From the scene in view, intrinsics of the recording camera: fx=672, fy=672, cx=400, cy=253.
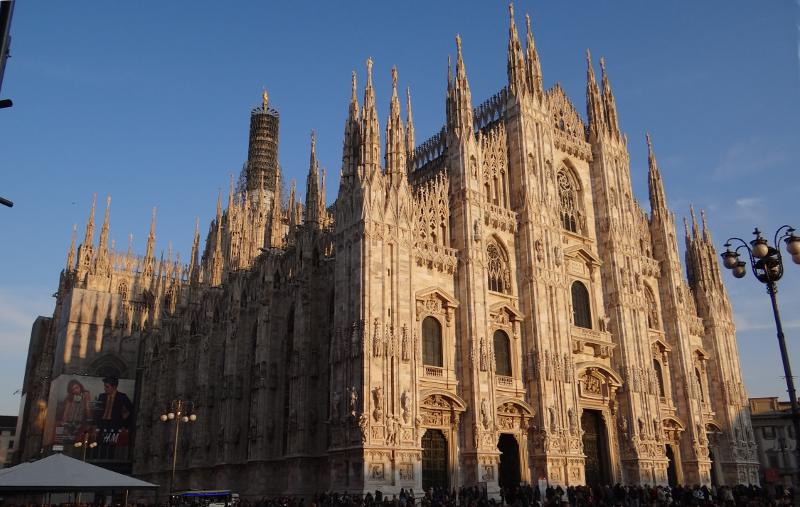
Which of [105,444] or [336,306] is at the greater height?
[336,306]

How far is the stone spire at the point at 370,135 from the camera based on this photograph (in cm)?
3300

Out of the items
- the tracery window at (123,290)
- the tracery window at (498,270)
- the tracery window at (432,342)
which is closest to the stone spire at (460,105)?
the tracery window at (498,270)

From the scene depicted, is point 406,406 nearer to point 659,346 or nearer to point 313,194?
point 313,194

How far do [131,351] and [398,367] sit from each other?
4458 centimetres

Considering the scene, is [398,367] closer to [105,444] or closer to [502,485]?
[502,485]

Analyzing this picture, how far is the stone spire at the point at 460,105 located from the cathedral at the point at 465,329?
0.36 ft

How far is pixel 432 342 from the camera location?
33.3 m

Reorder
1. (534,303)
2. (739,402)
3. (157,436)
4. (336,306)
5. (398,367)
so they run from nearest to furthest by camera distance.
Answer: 1. (398,367)
2. (336,306)
3. (534,303)
4. (739,402)
5. (157,436)

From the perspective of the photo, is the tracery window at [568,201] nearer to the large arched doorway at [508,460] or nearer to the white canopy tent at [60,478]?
the large arched doorway at [508,460]

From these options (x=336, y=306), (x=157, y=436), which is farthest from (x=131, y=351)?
(x=336, y=306)

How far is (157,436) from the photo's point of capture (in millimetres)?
53812

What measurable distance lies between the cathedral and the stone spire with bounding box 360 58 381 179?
14 cm

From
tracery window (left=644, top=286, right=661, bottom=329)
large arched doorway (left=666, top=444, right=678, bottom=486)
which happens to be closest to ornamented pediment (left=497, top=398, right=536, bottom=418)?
large arched doorway (left=666, top=444, right=678, bottom=486)

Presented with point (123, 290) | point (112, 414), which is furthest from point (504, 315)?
point (123, 290)
